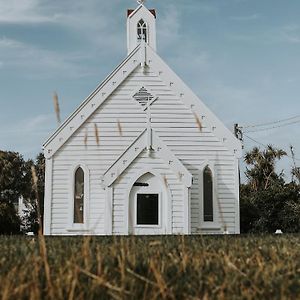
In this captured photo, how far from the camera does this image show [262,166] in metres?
50.5

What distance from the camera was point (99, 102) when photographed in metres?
24.0

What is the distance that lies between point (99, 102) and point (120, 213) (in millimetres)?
4854

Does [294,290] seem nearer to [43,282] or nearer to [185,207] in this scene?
[43,282]

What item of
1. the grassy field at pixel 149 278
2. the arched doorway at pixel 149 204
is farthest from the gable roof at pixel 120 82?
the grassy field at pixel 149 278

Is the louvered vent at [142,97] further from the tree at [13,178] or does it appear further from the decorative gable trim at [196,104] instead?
the tree at [13,178]

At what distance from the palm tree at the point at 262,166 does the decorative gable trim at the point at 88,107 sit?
24858mm

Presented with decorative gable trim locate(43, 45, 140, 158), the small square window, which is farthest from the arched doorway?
decorative gable trim locate(43, 45, 140, 158)

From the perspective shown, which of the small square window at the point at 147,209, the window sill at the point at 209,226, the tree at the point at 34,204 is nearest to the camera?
the small square window at the point at 147,209

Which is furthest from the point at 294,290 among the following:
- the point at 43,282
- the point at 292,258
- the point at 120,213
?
the point at 120,213

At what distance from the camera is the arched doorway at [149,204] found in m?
22.1

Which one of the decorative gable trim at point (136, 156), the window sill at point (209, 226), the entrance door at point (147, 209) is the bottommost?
the window sill at point (209, 226)

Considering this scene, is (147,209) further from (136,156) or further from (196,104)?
(196,104)

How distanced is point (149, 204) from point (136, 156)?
1.97 meters

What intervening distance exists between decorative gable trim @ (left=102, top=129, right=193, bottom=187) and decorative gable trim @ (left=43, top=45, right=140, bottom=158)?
2.85 metres
